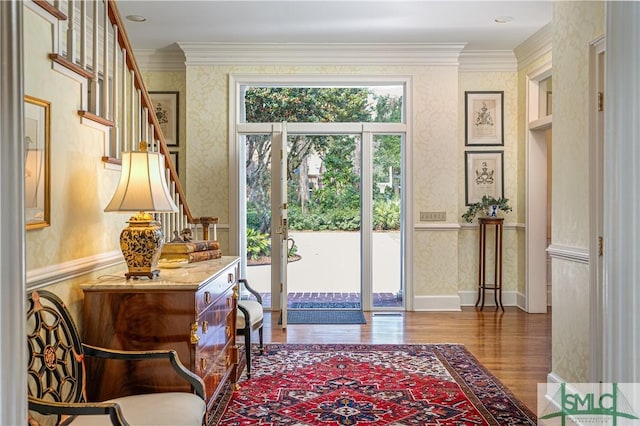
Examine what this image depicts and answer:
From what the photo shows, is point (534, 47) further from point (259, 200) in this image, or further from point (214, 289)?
point (214, 289)

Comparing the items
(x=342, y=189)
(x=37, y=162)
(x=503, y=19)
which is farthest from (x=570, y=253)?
(x=342, y=189)

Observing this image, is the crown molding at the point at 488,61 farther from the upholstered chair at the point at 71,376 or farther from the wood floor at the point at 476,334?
the upholstered chair at the point at 71,376

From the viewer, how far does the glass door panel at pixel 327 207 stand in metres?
6.04

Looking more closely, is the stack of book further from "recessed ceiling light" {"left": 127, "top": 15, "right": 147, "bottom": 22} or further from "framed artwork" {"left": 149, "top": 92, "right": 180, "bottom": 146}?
"framed artwork" {"left": 149, "top": 92, "right": 180, "bottom": 146}

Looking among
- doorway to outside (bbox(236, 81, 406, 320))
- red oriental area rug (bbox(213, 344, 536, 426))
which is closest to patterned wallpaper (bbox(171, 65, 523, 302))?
doorway to outside (bbox(236, 81, 406, 320))

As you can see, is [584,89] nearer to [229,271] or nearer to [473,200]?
[229,271]

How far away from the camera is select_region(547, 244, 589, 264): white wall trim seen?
2833 millimetres

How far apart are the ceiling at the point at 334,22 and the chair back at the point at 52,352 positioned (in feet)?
11.4

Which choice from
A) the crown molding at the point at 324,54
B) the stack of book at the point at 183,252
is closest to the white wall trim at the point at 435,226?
the crown molding at the point at 324,54

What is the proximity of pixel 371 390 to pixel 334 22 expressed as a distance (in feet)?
11.8

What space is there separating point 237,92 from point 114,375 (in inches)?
168

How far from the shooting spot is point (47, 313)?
193cm

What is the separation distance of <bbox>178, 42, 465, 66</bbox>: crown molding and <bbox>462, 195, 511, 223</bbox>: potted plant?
1686 millimetres

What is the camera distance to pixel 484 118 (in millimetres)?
6121
